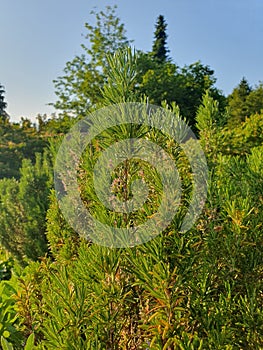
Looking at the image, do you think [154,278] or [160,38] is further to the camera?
[160,38]

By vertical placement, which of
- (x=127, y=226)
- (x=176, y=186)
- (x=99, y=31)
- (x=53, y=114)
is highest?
(x=99, y=31)

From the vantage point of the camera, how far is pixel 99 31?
66.5 ft

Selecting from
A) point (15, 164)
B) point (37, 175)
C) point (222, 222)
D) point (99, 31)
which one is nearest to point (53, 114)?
point (99, 31)

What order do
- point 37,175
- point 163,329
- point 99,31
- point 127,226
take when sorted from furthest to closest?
point 99,31 < point 37,175 < point 127,226 < point 163,329

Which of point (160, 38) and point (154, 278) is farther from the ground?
point (160, 38)

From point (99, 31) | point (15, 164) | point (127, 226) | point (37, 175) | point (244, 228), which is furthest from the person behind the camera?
point (99, 31)

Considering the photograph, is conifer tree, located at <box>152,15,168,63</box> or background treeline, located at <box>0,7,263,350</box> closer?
background treeline, located at <box>0,7,263,350</box>

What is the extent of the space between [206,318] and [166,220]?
0.26 m

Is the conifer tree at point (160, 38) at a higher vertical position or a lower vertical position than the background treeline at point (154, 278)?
higher

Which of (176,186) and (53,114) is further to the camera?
(53,114)

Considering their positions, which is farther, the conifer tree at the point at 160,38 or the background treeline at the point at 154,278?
the conifer tree at the point at 160,38

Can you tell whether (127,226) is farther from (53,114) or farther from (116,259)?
(53,114)

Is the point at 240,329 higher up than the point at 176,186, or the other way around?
the point at 176,186

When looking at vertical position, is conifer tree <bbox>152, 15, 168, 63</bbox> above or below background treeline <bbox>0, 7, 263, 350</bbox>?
above
